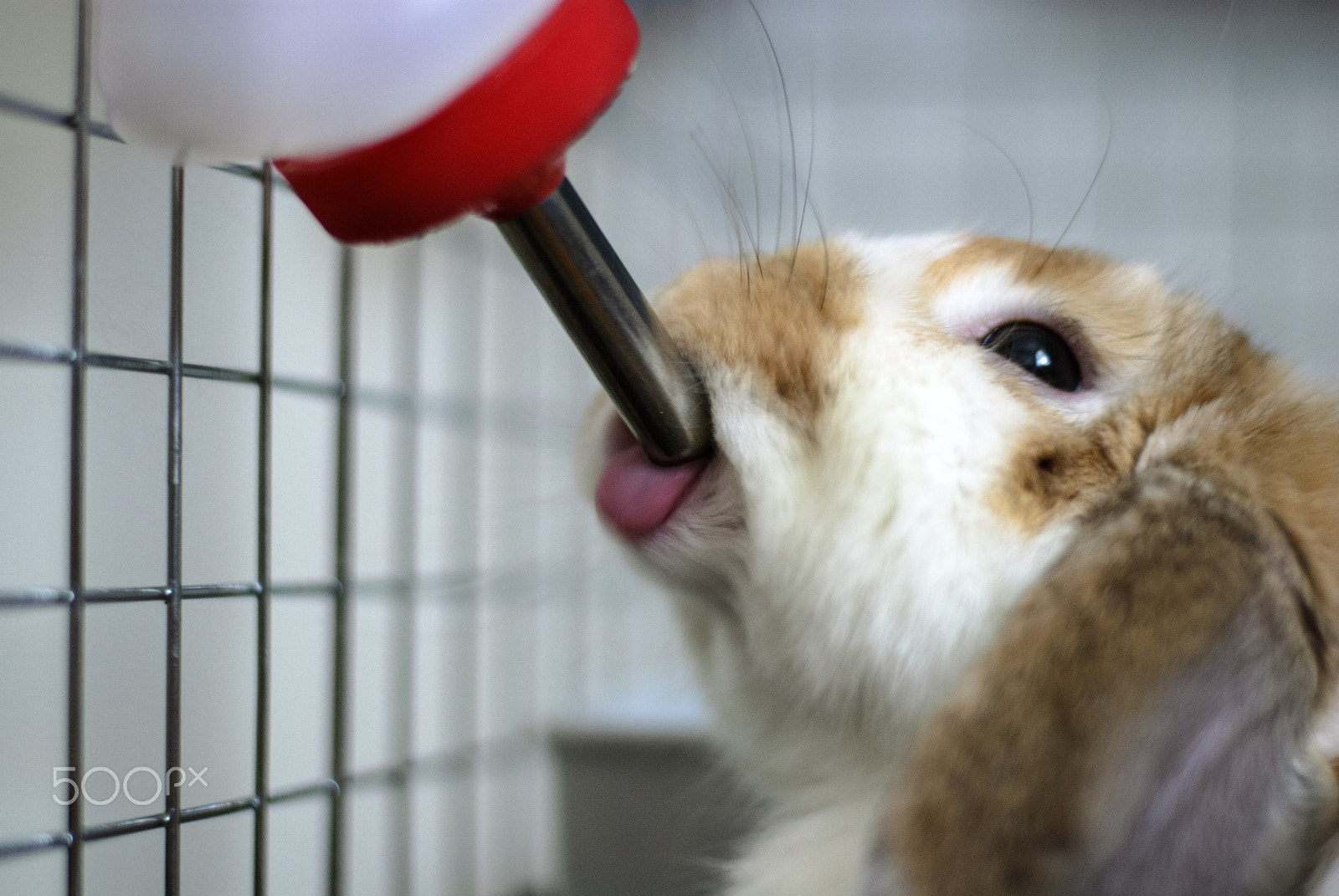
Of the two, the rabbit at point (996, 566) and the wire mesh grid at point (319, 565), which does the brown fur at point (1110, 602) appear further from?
the wire mesh grid at point (319, 565)

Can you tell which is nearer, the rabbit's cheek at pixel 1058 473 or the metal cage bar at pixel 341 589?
the rabbit's cheek at pixel 1058 473

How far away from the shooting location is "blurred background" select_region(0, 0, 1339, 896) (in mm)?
502

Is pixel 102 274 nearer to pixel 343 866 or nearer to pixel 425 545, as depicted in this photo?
pixel 343 866

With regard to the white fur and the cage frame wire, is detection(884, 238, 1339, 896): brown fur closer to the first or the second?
→ the white fur

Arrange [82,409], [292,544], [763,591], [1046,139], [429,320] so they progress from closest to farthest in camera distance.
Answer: [82,409]
[763,591]
[292,544]
[429,320]
[1046,139]

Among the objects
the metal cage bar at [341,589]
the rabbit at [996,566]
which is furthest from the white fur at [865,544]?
the metal cage bar at [341,589]

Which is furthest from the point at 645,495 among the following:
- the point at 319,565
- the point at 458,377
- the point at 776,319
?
the point at 458,377

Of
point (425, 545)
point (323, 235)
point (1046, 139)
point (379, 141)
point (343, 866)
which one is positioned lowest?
point (343, 866)

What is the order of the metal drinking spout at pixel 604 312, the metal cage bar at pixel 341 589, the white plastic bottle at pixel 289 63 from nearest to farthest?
the white plastic bottle at pixel 289 63, the metal drinking spout at pixel 604 312, the metal cage bar at pixel 341 589

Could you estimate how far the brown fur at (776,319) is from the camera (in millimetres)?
570

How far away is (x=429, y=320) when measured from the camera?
111 centimetres

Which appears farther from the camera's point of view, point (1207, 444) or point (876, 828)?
point (1207, 444)

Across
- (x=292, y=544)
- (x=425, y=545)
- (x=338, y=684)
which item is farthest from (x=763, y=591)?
(x=425, y=545)

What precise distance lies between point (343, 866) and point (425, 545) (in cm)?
44
